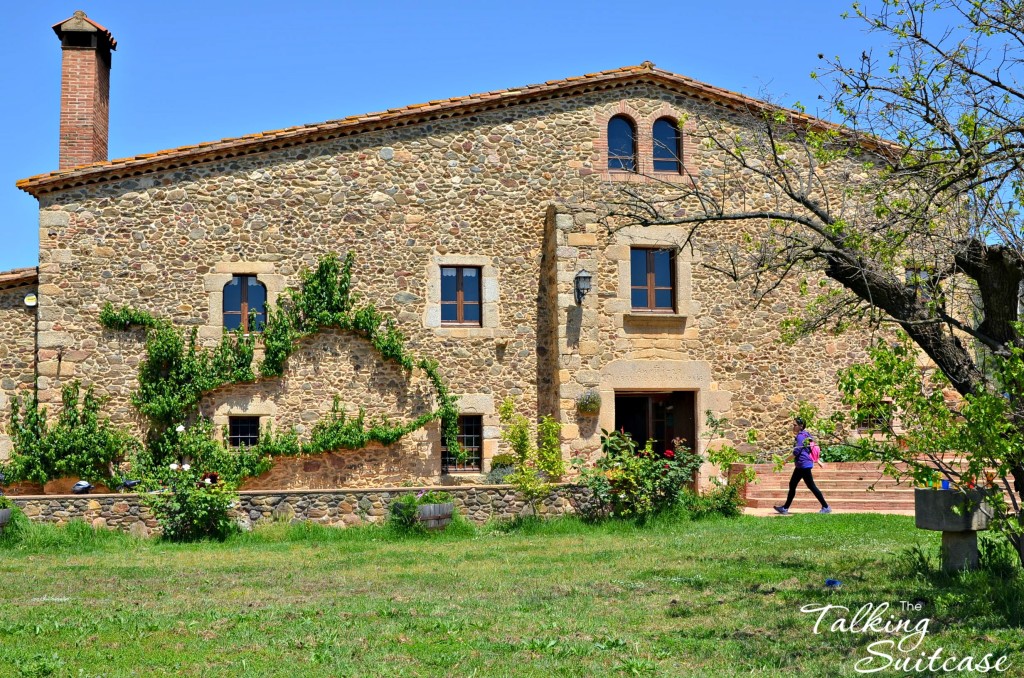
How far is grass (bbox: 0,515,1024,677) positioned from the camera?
270 inches

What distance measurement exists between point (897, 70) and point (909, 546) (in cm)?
546

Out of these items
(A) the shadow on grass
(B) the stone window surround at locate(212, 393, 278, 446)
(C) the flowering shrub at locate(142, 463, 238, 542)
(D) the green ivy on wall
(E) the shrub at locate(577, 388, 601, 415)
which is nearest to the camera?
(A) the shadow on grass

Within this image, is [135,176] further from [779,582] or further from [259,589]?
[779,582]

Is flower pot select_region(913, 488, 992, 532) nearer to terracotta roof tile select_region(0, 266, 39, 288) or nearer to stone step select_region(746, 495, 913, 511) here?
stone step select_region(746, 495, 913, 511)

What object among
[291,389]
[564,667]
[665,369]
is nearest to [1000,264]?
[564,667]

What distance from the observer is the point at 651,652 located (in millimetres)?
7098

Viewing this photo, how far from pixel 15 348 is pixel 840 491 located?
13.4m

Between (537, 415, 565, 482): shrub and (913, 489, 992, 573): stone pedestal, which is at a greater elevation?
(537, 415, 565, 482): shrub

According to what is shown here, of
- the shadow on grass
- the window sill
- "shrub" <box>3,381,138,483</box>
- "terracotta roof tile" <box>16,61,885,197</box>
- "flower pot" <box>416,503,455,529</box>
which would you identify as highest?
"terracotta roof tile" <box>16,61,885,197</box>

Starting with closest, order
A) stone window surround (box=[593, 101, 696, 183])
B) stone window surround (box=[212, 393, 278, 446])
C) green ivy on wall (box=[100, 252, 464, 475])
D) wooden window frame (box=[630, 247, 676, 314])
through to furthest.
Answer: green ivy on wall (box=[100, 252, 464, 475])
stone window surround (box=[212, 393, 278, 446])
wooden window frame (box=[630, 247, 676, 314])
stone window surround (box=[593, 101, 696, 183])

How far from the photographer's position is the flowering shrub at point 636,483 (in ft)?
45.6

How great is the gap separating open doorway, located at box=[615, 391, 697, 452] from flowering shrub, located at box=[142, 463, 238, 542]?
748 cm

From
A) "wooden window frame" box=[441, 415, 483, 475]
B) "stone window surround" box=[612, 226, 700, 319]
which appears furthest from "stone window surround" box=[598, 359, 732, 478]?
"wooden window frame" box=[441, 415, 483, 475]

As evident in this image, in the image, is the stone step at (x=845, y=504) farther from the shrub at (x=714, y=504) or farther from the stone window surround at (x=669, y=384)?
the shrub at (x=714, y=504)
